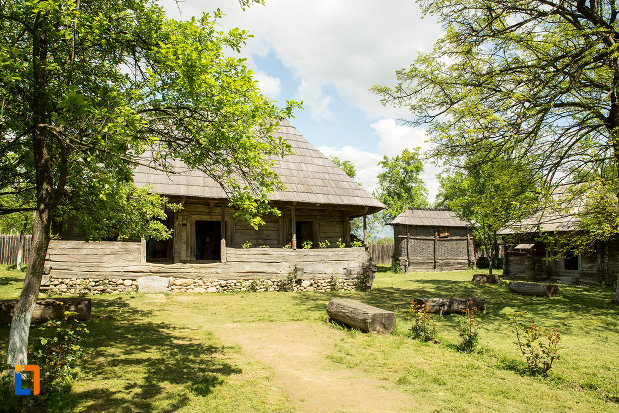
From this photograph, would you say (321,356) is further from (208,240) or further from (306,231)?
(208,240)

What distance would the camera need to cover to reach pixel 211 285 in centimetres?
1283

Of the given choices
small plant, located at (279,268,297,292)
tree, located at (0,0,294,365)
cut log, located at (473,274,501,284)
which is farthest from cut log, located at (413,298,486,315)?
cut log, located at (473,274,501,284)

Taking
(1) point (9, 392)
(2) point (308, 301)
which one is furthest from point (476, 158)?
(1) point (9, 392)

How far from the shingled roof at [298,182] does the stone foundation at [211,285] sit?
112 inches

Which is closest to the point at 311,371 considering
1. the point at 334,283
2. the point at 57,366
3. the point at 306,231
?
the point at 57,366

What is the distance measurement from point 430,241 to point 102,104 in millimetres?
23331

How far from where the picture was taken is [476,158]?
478 inches

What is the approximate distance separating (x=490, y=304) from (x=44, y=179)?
1145cm

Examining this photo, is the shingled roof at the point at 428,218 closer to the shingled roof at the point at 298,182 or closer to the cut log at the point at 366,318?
the shingled roof at the point at 298,182

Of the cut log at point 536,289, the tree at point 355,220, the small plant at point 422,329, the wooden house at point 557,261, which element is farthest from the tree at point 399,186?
the small plant at point 422,329

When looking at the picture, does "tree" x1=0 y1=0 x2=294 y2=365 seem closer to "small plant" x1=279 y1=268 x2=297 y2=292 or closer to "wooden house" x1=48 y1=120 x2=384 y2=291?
"wooden house" x1=48 y1=120 x2=384 y2=291

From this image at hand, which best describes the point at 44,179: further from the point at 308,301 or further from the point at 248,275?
the point at 248,275

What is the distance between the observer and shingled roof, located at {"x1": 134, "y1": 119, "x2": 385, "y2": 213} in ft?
42.3

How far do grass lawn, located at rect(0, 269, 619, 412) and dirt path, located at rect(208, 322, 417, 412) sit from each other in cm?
9
